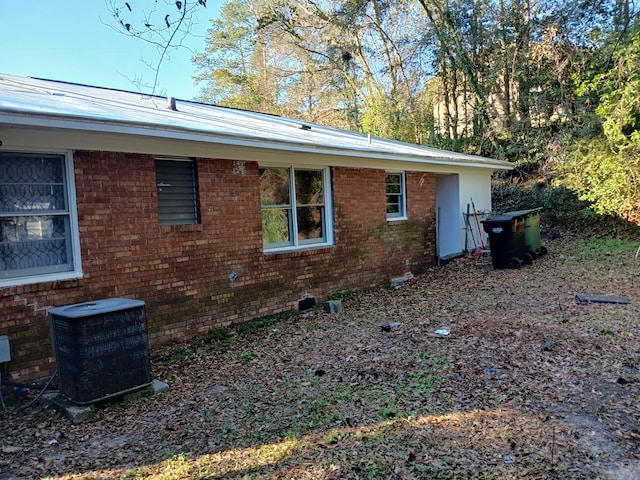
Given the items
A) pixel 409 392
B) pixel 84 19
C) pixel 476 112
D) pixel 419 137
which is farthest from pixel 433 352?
pixel 419 137

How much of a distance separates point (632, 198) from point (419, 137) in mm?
10567

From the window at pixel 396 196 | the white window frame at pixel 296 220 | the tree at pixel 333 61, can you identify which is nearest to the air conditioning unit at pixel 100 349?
the white window frame at pixel 296 220

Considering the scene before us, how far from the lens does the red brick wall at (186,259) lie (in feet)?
17.1

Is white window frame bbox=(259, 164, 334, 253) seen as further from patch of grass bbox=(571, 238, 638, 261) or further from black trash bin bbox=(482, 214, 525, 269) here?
patch of grass bbox=(571, 238, 638, 261)

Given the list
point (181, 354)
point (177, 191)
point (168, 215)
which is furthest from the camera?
point (177, 191)

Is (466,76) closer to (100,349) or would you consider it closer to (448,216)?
(448,216)

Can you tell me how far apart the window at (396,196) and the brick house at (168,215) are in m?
0.53

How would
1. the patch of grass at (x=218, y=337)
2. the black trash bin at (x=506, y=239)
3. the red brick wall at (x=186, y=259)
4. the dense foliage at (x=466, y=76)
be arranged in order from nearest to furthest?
the red brick wall at (x=186, y=259) < the patch of grass at (x=218, y=337) < the black trash bin at (x=506, y=239) < the dense foliage at (x=466, y=76)

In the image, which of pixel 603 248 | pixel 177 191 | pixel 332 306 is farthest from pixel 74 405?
pixel 603 248

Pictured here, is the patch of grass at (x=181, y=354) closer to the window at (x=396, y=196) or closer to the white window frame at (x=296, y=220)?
the white window frame at (x=296, y=220)

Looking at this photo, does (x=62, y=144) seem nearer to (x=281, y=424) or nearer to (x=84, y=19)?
(x=84, y=19)

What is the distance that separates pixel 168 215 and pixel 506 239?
8.11 meters

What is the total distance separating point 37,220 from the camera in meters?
5.26

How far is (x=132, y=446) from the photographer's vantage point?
3.73 m
